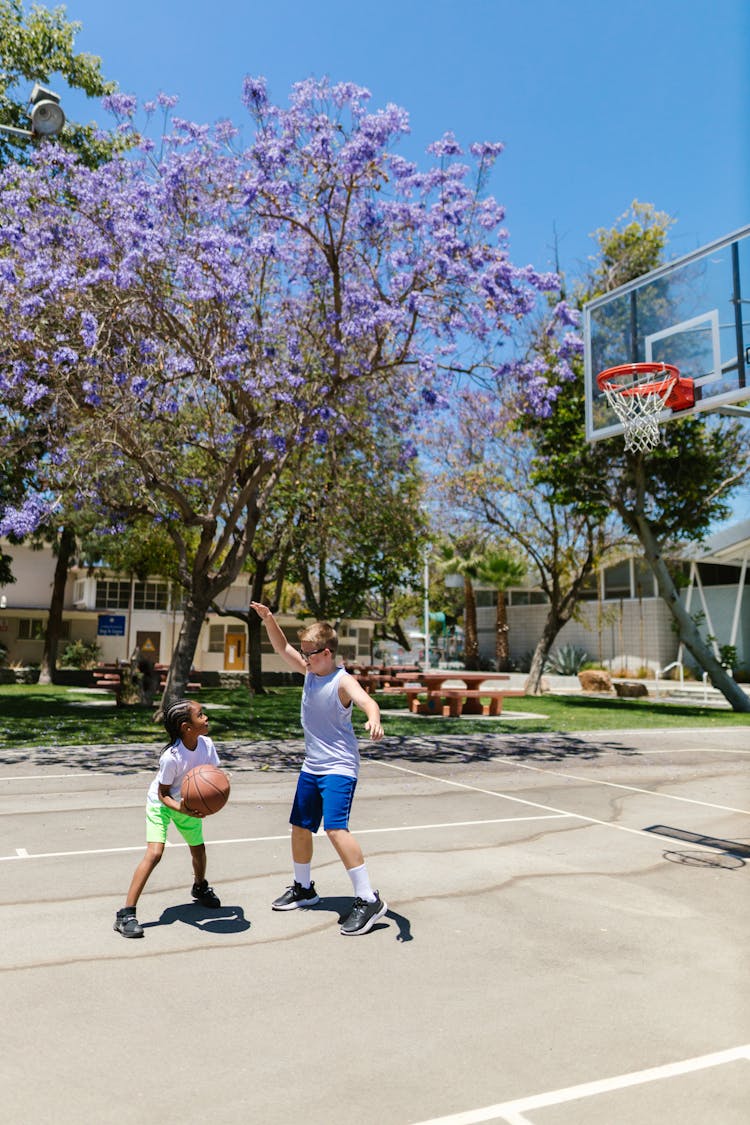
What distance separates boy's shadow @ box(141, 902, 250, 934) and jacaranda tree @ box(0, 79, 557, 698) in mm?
10062

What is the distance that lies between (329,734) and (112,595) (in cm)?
4040

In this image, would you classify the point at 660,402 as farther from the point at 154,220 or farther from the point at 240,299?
the point at 154,220

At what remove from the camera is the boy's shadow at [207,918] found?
18.0ft

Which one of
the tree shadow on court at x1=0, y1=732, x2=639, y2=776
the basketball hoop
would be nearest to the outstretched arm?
the tree shadow on court at x1=0, y1=732, x2=639, y2=776

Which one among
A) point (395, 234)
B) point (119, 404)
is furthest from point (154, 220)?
point (395, 234)

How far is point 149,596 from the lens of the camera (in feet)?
146

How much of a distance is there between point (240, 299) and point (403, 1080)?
13392mm

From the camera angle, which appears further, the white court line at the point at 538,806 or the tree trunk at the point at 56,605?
the tree trunk at the point at 56,605

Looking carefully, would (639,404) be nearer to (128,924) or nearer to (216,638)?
(128,924)

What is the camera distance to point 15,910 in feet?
18.9

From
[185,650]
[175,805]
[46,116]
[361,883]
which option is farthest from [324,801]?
[185,650]

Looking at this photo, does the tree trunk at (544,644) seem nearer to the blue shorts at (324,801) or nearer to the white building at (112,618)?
the white building at (112,618)

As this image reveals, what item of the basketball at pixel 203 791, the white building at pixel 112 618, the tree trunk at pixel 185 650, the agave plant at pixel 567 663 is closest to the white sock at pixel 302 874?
the basketball at pixel 203 791

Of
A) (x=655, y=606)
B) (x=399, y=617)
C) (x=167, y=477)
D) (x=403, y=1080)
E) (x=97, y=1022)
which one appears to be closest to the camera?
(x=403, y=1080)
